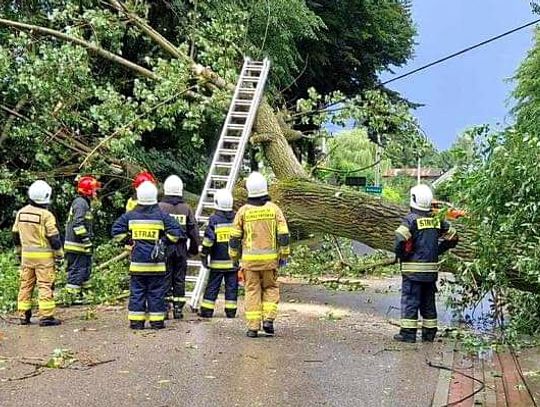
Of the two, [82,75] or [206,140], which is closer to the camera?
[82,75]

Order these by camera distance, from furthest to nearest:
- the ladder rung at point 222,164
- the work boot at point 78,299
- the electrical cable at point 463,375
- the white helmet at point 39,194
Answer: the ladder rung at point 222,164 < the work boot at point 78,299 < the white helmet at point 39,194 < the electrical cable at point 463,375

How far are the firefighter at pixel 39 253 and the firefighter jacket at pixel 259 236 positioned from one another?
203 cm

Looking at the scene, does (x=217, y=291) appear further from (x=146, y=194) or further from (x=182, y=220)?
(x=146, y=194)

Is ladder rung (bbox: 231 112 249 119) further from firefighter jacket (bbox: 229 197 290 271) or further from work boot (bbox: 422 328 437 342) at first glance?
work boot (bbox: 422 328 437 342)

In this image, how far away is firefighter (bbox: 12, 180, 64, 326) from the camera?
822cm

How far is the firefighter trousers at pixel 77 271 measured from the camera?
31.4 feet

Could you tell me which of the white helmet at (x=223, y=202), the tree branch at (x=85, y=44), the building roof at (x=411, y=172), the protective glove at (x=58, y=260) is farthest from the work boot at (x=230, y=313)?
the building roof at (x=411, y=172)

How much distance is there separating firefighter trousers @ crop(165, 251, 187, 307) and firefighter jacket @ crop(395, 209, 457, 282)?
2.48 meters

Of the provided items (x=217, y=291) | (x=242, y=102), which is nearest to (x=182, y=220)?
(x=217, y=291)

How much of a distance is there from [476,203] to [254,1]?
8145 mm

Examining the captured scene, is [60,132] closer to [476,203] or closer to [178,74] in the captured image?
[178,74]

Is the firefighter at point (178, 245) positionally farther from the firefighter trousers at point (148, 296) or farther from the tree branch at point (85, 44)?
the tree branch at point (85, 44)

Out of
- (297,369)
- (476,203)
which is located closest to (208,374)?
(297,369)

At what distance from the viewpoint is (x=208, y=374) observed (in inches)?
234
